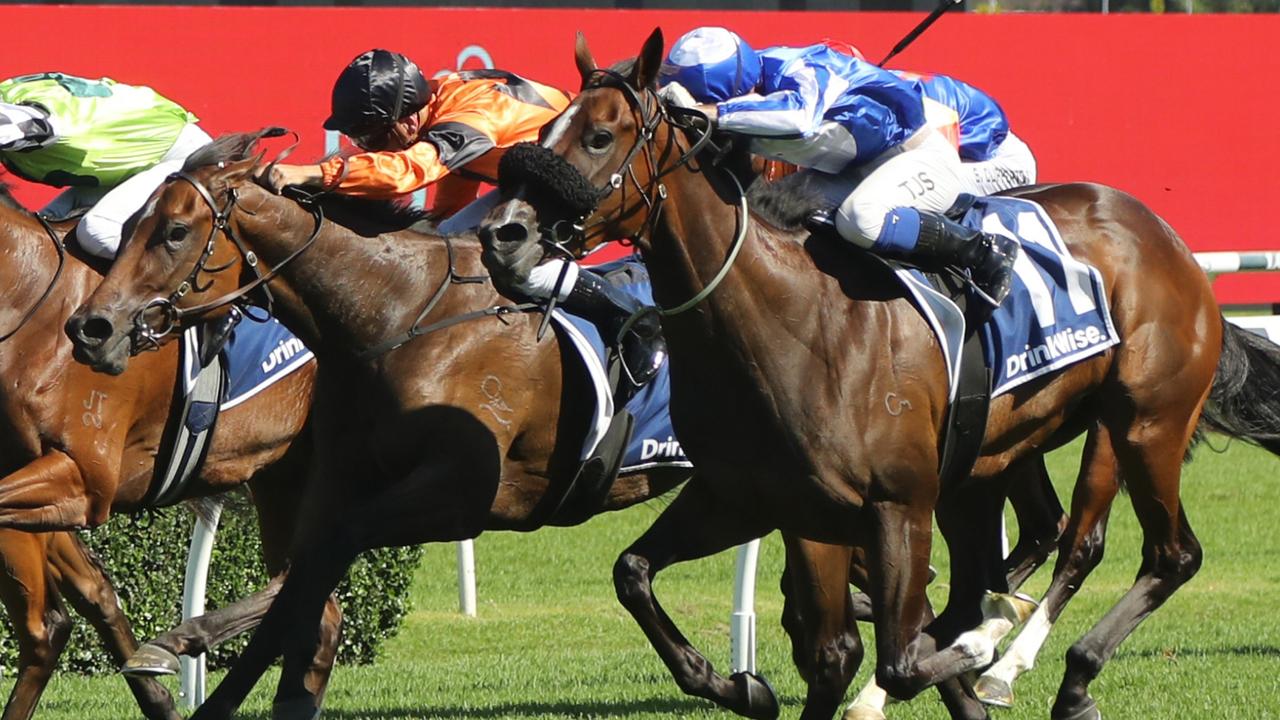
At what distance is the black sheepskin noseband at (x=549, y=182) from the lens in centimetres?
406

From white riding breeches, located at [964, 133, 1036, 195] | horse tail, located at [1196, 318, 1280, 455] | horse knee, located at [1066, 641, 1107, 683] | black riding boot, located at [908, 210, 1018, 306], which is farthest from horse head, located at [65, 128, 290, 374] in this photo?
horse tail, located at [1196, 318, 1280, 455]

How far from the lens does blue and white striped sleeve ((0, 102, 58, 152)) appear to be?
550 centimetres

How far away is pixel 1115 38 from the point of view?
14.5 metres

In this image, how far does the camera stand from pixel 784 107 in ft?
14.6

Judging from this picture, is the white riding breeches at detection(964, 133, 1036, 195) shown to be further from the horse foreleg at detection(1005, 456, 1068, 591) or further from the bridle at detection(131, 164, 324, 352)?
the bridle at detection(131, 164, 324, 352)

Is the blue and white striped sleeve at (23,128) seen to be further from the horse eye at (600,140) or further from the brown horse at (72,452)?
the horse eye at (600,140)

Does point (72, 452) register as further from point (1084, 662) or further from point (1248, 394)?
point (1248, 394)

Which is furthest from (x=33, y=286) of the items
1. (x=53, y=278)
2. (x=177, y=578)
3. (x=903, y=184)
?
(x=903, y=184)

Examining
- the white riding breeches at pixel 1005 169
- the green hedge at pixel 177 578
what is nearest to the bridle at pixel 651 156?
the white riding breeches at pixel 1005 169

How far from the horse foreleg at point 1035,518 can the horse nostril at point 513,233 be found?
284cm

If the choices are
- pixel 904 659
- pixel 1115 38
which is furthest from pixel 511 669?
pixel 1115 38

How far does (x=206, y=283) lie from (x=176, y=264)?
9 centimetres

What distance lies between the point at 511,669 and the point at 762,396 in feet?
9.61

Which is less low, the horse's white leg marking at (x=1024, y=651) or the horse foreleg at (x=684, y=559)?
the horse foreleg at (x=684, y=559)
